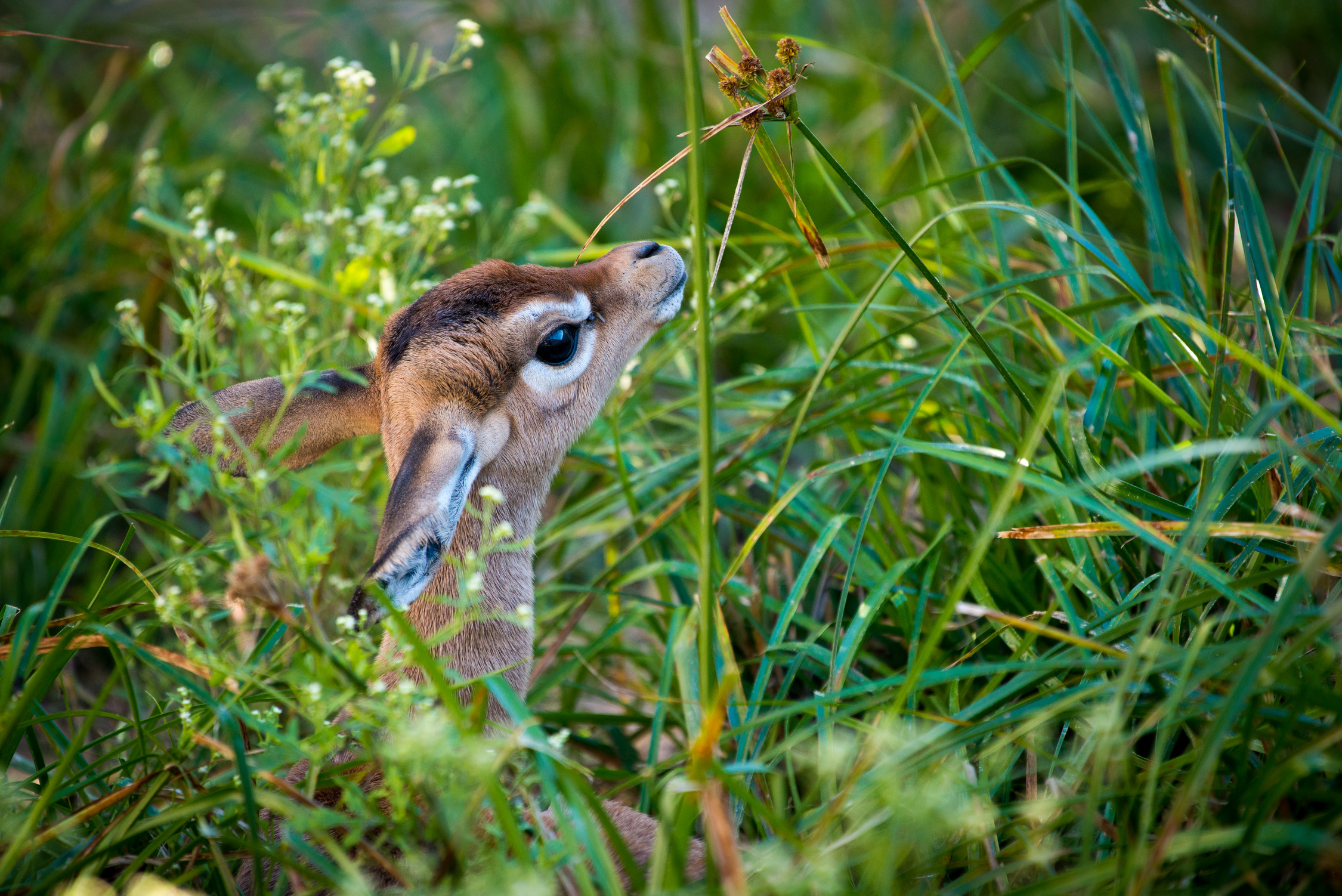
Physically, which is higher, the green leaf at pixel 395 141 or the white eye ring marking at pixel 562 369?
the green leaf at pixel 395 141

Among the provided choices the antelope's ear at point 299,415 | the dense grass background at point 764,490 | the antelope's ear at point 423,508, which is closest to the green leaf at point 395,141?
the dense grass background at point 764,490

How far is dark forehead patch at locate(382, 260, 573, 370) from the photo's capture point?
2338mm

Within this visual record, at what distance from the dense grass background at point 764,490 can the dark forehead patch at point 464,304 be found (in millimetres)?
247

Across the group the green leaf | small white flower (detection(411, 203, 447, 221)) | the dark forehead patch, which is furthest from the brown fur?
the green leaf

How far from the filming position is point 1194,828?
1474 mm

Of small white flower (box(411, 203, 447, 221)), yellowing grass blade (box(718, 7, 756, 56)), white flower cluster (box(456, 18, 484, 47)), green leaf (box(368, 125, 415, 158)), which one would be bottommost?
A: small white flower (box(411, 203, 447, 221))

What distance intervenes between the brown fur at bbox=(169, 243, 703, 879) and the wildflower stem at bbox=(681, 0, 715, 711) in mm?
Result: 748

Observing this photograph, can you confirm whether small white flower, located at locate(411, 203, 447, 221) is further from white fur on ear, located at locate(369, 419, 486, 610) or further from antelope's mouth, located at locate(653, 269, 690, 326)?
white fur on ear, located at locate(369, 419, 486, 610)

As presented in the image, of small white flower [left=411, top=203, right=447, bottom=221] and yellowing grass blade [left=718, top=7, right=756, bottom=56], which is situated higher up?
yellowing grass blade [left=718, top=7, right=756, bottom=56]

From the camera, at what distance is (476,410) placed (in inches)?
90.7

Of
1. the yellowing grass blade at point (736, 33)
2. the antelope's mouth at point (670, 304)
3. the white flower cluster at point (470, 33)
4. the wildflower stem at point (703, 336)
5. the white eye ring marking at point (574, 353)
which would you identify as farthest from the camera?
the white flower cluster at point (470, 33)

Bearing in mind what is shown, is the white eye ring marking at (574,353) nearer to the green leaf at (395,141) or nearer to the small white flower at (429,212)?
the small white flower at (429,212)

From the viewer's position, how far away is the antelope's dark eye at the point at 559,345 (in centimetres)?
246

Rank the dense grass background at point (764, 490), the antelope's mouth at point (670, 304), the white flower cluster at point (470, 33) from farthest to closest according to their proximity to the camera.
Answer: the white flower cluster at point (470, 33) → the antelope's mouth at point (670, 304) → the dense grass background at point (764, 490)
